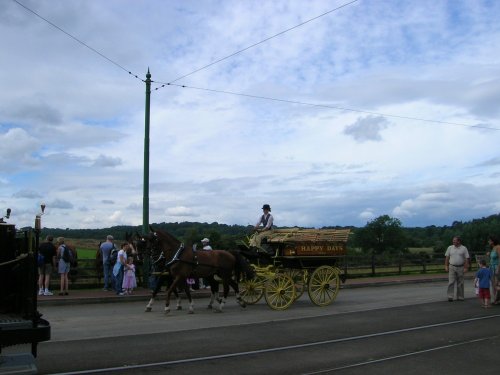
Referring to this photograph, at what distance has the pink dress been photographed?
17.5 meters

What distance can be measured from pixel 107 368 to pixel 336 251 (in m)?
9.48

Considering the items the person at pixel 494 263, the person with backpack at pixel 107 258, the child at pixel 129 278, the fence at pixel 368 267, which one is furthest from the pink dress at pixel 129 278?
the person at pixel 494 263

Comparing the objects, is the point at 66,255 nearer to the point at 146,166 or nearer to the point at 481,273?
the point at 146,166

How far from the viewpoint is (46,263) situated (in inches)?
654

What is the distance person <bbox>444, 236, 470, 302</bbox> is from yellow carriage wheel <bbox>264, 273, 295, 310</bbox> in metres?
4.95

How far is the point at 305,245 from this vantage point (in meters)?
15.4

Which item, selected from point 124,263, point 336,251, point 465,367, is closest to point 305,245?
point 336,251

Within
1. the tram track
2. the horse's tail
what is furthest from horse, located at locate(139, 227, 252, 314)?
the tram track

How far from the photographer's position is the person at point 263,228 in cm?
1546

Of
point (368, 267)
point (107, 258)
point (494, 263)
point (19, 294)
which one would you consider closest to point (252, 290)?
point (107, 258)

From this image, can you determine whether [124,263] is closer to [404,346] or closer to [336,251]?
[336,251]

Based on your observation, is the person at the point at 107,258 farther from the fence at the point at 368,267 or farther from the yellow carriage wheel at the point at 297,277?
the yellow carriage wheel at the point at 297,277

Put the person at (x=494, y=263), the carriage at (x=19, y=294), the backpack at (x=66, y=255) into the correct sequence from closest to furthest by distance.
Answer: the carriage at (x=19, y=294) → the person at (x=494, y=263) → the backpack at (x=66, y=255)

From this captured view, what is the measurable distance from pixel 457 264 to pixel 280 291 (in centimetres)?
562
